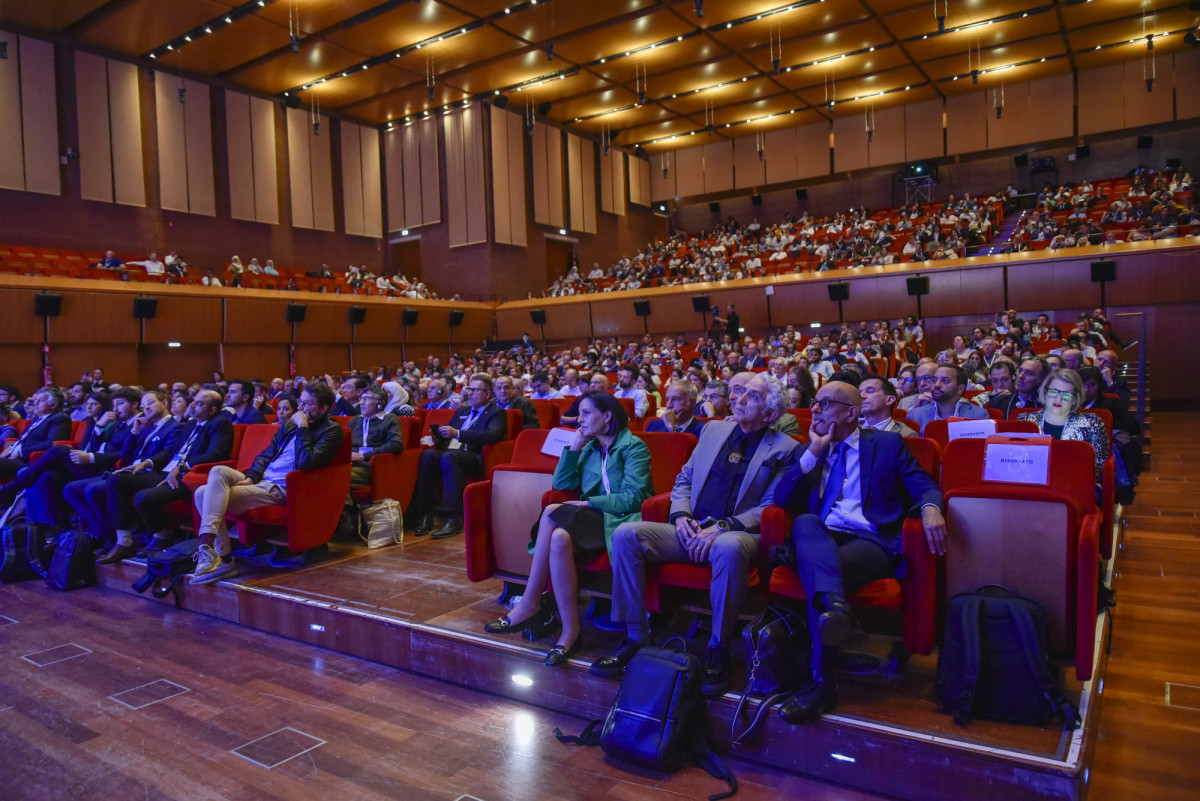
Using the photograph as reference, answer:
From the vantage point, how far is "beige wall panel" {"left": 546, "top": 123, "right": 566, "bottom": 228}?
16125 millimetres

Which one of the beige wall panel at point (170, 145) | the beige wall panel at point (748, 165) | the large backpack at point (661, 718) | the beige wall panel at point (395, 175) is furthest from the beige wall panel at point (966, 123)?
the large backpack at point (661, 718)

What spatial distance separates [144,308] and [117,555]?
8.23 meters

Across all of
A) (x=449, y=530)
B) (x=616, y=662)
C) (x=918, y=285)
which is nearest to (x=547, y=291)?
(x=918, y=285)

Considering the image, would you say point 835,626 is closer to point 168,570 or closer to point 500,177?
point 168,570

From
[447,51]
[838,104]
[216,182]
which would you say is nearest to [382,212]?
[216,182]

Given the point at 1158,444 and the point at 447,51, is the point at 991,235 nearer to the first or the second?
the point at 1158,444

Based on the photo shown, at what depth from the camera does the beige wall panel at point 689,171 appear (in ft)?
61.1

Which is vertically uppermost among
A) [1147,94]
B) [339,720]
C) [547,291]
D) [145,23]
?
[145,23]

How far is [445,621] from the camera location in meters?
2.69

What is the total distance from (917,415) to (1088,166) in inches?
591

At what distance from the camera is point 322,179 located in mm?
14609

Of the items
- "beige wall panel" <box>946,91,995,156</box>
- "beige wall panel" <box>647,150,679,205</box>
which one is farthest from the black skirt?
"beige wall panel" <box>647,150,679,205</box>

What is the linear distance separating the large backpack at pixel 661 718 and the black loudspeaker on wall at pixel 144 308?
1109cm

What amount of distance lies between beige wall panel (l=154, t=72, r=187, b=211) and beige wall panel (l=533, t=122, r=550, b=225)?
6.58 m
